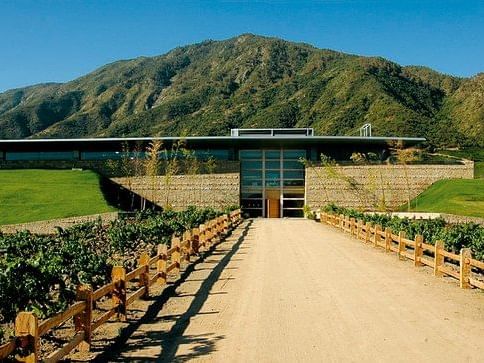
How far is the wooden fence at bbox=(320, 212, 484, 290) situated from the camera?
12.7 m

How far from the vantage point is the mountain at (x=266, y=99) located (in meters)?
98.1

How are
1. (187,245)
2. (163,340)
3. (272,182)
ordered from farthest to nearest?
1. (272,182)
2. (187,245)
3. (163,340)

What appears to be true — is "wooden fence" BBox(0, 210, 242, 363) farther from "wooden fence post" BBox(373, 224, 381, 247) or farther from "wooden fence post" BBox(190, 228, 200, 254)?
"wooden fence post" BBox(373, 224, 381, 247)

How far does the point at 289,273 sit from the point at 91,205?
111ft

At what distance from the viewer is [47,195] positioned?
48781 mm

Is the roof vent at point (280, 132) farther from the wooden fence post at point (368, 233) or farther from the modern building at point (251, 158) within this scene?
the wooden fence post at point (368, 233)

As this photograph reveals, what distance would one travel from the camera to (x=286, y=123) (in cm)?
11012

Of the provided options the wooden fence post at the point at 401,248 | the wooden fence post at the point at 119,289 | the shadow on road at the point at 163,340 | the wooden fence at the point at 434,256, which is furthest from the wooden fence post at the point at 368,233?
the wooden fence post at the point at 119,289

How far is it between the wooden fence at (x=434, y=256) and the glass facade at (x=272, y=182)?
29.6 meters

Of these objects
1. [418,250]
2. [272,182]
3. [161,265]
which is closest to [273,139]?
[272,182]

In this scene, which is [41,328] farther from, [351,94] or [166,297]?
[351,94]

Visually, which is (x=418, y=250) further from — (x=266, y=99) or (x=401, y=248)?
(x=266, y=99)

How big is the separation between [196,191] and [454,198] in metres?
23.0

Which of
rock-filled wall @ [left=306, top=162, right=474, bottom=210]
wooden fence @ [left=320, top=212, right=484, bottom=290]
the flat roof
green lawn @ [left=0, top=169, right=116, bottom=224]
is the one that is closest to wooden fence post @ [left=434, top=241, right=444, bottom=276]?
wooden fence @ [left=320, top=212, right=484, bottom=290]
